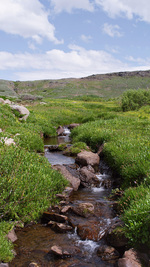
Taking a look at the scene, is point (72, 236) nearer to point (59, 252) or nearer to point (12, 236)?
point (59, 252)

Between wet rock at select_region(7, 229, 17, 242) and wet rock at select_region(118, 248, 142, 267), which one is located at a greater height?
wet rock at select_region(118, 248, 142, 267)

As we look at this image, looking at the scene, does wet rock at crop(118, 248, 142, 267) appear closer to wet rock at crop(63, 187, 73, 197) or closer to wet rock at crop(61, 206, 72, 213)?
wet rock at crop(61, 206, 72, 213)

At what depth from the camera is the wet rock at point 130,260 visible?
5.63m

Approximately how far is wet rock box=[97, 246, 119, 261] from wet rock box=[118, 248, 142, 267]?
2.18 feet

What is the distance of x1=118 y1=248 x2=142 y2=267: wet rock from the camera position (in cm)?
563

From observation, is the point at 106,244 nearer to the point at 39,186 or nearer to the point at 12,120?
the point at 39,186

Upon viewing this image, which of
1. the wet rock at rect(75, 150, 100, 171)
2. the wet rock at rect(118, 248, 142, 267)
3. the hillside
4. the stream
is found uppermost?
the hillside

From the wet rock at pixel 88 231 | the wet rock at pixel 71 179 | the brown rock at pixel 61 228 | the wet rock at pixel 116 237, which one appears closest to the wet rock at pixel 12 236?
the brown rock at pixel 61 228

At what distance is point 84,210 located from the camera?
29.1ft

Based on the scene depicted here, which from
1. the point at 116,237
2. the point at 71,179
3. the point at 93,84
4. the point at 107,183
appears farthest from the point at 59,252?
the point at 93,84

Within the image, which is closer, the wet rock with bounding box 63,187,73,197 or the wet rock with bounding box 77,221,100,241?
the wet rock with bounding box 77,221,100,241

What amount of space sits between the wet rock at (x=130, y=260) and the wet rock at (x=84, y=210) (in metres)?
2.92

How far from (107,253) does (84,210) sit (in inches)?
95.3

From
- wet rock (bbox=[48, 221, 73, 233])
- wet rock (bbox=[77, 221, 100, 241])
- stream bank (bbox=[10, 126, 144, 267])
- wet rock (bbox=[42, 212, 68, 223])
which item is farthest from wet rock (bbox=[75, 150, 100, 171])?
wet rock (bbox=[48, 221, 73, 233])
